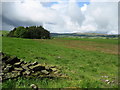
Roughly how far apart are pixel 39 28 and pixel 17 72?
125 meters

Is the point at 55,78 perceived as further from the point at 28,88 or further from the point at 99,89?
the point at 99,89

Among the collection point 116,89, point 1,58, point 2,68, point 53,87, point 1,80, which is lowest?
point 116,89

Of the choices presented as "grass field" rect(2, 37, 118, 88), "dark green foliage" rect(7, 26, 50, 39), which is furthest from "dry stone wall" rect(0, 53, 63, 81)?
"dark green foliage" rect(7, 26, 50, 39)

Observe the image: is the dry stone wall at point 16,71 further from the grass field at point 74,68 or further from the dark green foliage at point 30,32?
the dark green foliage at point 30,32

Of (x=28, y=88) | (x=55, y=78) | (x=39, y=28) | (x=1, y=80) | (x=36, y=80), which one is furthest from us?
(x=39, y=28)

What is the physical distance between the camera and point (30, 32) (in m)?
119

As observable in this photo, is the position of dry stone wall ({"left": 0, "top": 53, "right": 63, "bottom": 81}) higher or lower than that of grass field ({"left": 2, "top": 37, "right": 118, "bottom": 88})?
higher

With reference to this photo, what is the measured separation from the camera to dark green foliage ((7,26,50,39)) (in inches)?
4350

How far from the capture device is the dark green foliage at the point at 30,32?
11050 centimetres

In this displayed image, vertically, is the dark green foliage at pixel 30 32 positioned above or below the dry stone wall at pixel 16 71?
above

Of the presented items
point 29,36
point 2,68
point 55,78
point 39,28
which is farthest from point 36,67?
point 39,28

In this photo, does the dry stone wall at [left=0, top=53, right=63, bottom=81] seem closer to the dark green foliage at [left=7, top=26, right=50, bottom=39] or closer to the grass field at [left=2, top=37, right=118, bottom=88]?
the grass field at [left=2, top=37, right=118, bottom=88]

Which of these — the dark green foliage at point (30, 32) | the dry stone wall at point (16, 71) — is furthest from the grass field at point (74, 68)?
the dark green foliage at point (30, 32)

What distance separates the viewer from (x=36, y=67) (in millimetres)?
10711
